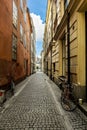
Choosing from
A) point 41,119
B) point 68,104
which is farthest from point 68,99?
point 41,119

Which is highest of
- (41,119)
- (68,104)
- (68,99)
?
(68,99)

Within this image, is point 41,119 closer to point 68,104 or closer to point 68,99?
point 68,104

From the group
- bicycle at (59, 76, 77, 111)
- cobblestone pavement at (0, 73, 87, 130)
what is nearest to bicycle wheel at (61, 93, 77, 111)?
bicycle at (59, 76, 77, 111)

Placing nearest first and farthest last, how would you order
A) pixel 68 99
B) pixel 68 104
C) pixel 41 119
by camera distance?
pixel 41 119, pixel 68 104, pixel 68 99

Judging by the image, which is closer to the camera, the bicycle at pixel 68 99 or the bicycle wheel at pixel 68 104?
the bicycle wheel at pixel 68 104

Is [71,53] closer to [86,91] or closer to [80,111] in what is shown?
[86,91]

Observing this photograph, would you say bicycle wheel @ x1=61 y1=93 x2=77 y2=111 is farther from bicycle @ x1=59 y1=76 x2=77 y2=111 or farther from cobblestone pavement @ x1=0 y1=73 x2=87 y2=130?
cobblestone pavement @ x1=0 y1=73 x2=87 y2=130

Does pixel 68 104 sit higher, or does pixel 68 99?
pixel 68 99

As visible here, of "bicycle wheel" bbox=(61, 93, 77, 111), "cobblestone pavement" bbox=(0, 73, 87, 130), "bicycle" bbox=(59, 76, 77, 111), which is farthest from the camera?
"bicycle" bbox=(59, 76, 77, 111)

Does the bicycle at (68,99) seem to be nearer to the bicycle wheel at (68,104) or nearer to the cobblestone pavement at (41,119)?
the bicycle wheel at (68,104)

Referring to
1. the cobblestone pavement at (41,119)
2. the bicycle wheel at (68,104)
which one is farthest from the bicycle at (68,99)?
the cobblestone pavement at (41,119)

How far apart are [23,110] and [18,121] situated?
140cm

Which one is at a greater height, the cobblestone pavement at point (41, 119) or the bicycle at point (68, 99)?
the bicycle at point (68, 99)

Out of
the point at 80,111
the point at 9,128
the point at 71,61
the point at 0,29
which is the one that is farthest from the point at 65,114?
the point at 0,29
